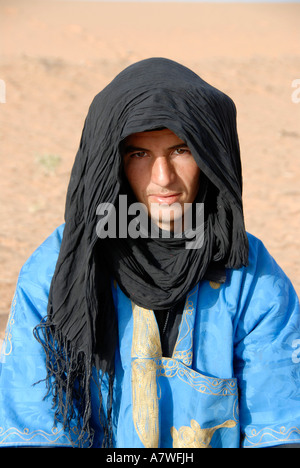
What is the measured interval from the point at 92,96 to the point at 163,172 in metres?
11.6

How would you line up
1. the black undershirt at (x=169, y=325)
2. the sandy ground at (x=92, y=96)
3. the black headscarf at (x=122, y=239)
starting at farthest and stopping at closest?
1. the sandy ground at (x=92, y=96)
2. the black undershirt at (x=169, y=325)
3. the black headscarf at (x=122, y=239)

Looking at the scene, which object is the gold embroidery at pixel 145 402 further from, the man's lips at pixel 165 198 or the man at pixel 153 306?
the man's lips at pixel 165 198


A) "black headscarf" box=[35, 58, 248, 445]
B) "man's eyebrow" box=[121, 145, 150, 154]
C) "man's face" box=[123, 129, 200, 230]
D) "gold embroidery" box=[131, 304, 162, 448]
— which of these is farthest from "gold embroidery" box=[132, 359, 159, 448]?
"man's eyebrow" box=[121, 145, 150, 154]

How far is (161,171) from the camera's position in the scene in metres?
2.21

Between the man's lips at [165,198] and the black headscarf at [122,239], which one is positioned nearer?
the black headscarf at [122,239]

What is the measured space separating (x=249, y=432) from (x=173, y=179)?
0.90m

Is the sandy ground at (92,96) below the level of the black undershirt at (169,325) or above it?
above

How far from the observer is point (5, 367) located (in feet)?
7.47

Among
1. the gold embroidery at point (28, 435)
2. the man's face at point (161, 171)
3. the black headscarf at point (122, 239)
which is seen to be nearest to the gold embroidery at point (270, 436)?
the black headscarf at point (122, 239)

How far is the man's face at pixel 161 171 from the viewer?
2217 millimetres

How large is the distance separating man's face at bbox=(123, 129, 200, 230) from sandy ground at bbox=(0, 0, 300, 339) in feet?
8.46

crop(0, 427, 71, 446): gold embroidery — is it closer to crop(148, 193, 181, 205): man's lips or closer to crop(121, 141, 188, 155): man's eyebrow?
crop(148, 193, 181, 205): man's lips

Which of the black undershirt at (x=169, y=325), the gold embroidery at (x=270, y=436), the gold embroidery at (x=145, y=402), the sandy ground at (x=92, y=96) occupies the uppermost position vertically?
the sandy ground at (x=92, y=96)
